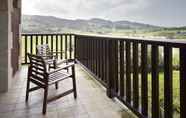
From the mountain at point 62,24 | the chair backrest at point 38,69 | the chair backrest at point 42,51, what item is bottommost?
the chair backrest at point 38,69

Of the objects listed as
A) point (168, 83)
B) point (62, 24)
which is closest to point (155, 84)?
point (168, 83)

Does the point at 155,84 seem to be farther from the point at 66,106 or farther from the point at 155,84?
the point at 66,106

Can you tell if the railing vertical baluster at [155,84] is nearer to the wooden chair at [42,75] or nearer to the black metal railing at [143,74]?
the black metal railing at [143,74]

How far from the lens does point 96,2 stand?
31.3 ft

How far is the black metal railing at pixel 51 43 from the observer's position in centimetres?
581

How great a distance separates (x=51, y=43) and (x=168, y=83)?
4.92 metres

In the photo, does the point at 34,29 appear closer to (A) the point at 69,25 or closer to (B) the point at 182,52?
(A) the point at 69,25

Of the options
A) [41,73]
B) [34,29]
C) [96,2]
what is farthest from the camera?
[96,2]

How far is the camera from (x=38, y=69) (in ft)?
8.47

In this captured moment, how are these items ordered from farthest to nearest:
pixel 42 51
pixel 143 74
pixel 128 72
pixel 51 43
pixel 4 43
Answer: pixel 51 43 → pixel 42 51 → pixel 4 43 → pixel 128 72 → pixel 143 74

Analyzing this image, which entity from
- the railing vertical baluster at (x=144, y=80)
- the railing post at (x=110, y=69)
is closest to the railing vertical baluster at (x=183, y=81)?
the railing vertical baluster at (x=144, y=80)

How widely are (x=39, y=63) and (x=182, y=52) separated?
5.70 feet

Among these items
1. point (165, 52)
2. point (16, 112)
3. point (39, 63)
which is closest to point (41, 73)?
point (39, 63)

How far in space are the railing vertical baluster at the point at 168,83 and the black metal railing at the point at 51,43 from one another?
4.41 metres
